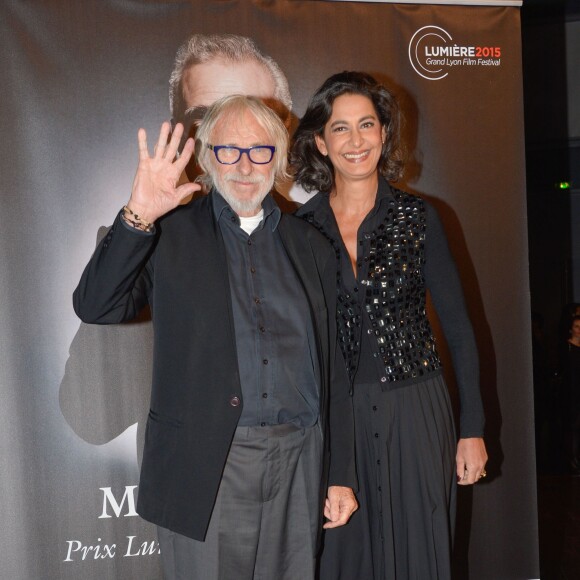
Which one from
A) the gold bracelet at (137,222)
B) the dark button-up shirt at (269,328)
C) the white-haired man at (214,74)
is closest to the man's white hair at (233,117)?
the dark button-up shirt at (269,328)

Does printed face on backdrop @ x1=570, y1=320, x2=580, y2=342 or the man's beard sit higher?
the man's beard

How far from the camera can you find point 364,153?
2.41 meters

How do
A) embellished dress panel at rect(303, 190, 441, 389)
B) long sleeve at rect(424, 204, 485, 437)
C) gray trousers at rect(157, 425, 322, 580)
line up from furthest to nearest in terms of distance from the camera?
long sleeve at rect(424, 204, 485, 437), embellished dress panel at rect(303, 190, 441, 389), gray trousers at rect(157, 425, 322, 580)

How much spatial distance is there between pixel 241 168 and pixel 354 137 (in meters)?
0.57

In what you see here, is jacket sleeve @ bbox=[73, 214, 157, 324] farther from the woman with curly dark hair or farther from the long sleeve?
the long sleeve

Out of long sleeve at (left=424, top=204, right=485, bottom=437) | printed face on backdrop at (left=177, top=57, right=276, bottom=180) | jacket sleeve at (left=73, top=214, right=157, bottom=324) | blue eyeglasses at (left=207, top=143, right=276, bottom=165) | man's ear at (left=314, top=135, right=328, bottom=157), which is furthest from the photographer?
printed face on backdrop at (left=177, top=57, right=276, bottom=180)

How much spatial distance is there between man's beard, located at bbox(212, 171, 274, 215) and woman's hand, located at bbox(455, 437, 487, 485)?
1.07 meters

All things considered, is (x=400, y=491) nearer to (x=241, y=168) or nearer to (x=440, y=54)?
(x=241, y=168)

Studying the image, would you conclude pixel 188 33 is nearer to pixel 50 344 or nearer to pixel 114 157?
pixel 114 157

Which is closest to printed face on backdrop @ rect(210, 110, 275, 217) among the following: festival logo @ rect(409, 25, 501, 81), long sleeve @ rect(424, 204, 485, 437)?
long sleeve @ rect(424, 204, 485, 437)

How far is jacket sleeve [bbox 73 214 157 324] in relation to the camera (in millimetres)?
1718

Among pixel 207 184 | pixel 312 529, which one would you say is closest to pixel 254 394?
pixel 312 529

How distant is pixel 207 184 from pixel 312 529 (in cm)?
97

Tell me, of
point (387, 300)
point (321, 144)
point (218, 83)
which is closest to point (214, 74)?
point (218, 83)
